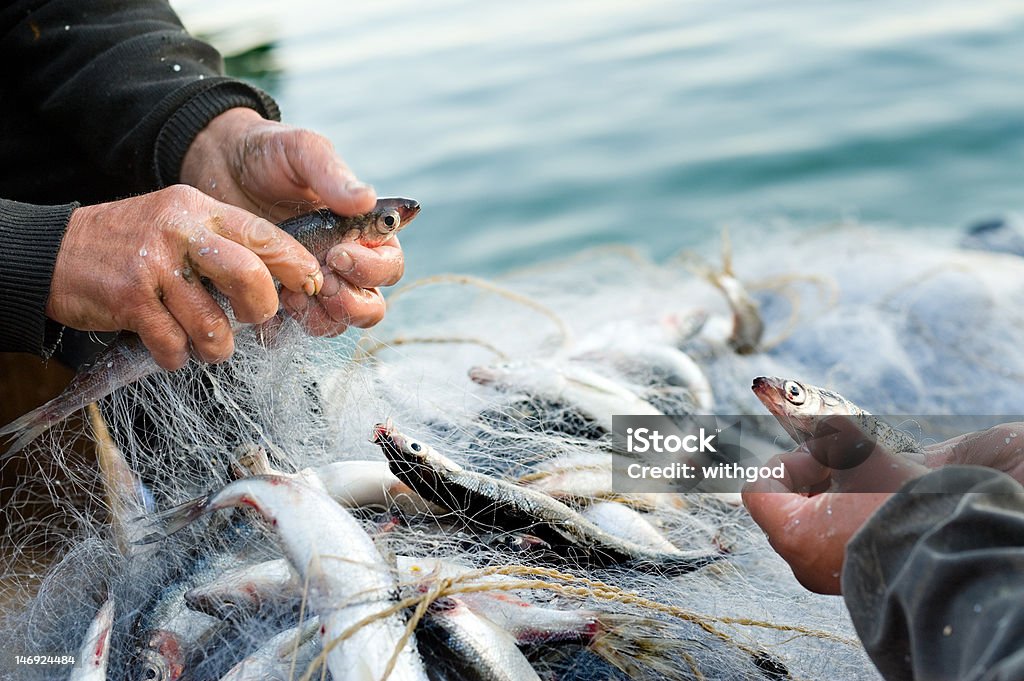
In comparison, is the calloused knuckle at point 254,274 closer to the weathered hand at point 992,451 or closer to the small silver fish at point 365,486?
the small silver fish at point 365,486

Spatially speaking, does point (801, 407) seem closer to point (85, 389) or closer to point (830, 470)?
point (830, 470)

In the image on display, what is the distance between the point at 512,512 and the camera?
1963 mm

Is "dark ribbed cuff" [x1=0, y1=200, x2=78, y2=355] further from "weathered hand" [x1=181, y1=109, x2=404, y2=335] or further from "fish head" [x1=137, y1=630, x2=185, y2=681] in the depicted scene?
"fish head" [x1=137, y1=630, x2=185, y2=681]

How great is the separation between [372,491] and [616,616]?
674 millimetres

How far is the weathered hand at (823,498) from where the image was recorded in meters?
1.44

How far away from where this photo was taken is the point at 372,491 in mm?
2076

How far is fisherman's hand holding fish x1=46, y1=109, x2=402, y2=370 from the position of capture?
71.7 inches

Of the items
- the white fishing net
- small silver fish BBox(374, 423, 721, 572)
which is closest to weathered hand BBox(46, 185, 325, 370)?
the white fishing net

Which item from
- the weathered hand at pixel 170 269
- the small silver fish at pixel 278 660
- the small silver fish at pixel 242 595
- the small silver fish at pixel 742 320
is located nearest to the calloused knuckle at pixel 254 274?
the weathered hand at pixel 170 269

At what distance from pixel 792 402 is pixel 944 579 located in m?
0.47

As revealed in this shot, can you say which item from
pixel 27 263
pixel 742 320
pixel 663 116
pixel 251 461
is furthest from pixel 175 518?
pixel 663 116

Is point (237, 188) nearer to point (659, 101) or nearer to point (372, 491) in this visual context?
point (372, 491)

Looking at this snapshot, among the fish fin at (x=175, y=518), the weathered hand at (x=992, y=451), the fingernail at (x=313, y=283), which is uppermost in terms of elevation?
the fingernail at (x=313, y=283)

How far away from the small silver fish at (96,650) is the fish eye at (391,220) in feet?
3.39
